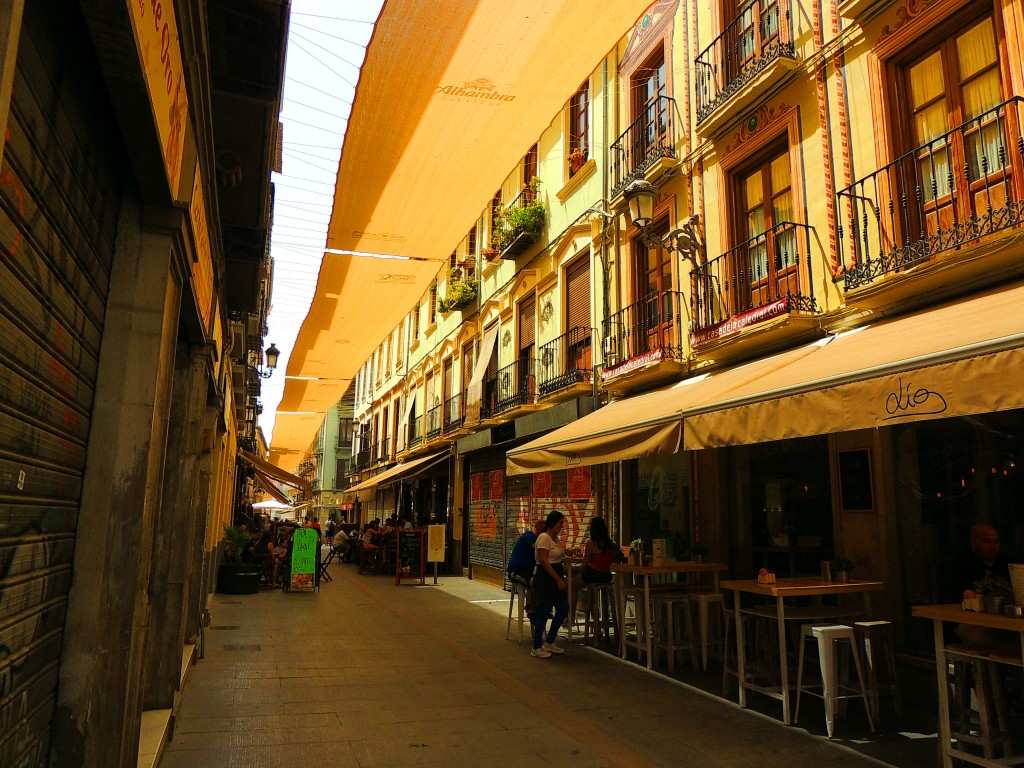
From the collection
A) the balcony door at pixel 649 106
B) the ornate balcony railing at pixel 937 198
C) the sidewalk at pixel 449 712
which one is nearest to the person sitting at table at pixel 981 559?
the sidewalk at pixel 449 712

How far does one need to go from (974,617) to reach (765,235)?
609cm

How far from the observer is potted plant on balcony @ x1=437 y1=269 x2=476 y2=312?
2089cm

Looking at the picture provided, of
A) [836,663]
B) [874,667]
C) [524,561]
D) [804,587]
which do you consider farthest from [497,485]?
[874,667]

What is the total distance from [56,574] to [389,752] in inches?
119

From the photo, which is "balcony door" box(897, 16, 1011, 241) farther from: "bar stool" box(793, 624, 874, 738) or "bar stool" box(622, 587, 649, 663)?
"bar stool" box(622, 587, 649, 663)

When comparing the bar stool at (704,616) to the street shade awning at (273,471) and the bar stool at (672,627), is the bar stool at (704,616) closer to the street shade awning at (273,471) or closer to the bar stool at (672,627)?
the bar stool at (672,627)

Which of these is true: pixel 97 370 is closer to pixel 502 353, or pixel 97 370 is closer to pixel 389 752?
pixel 389 752

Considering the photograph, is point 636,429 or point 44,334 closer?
point 44,334

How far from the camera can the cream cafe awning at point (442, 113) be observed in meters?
4.91

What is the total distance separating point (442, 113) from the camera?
566 centimetres

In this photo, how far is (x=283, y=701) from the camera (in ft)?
21.3

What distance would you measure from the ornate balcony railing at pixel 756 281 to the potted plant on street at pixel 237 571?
33.0ft

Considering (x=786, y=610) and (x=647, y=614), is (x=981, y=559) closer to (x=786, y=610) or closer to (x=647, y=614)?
(x=786, y=610)

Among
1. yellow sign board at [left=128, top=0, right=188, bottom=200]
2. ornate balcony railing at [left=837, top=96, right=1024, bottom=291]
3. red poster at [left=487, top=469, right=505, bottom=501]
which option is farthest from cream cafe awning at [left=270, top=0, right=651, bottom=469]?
red poster at [left=487, top=469, right=505, bottom=501]
